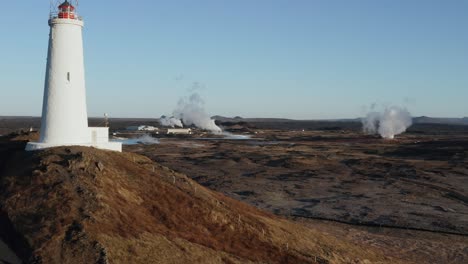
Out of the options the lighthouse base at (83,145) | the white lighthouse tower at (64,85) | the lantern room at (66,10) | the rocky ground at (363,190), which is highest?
the lantern room at (66,10)

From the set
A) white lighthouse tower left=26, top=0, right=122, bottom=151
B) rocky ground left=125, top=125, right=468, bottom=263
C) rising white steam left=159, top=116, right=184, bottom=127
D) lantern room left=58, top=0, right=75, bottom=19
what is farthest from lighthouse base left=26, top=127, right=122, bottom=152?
rising white steam left=159, top=116, right=184, bottom=127

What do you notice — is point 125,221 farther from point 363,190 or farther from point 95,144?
point 363,190

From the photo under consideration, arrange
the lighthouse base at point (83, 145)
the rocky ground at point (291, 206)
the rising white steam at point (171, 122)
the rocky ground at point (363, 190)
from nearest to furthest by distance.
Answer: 1. the rocky ground at point (291, 206)
2. the lighthouse base at point (83, 145)
3. the rocky ground at point (363, 190)
4. the rising white steam at point (171, 122)

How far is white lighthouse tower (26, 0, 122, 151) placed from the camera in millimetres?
26078

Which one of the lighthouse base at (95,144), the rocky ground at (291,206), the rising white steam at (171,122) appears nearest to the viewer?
the rocky ground at (291,206)

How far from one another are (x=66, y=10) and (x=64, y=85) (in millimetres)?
3596

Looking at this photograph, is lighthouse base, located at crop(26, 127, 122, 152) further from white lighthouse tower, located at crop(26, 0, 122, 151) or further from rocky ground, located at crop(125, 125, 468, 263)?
rocky ground, located at crop(125, 125, 468, 263)

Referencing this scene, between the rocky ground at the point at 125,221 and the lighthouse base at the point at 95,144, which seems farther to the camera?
the lighthouse base at the point at 95,144

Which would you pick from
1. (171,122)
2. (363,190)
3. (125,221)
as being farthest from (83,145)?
(171,122)

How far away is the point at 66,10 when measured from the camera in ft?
86.0

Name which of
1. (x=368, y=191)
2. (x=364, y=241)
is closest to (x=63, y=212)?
(x=364, y=241)

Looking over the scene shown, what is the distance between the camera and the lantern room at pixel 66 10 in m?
26.1

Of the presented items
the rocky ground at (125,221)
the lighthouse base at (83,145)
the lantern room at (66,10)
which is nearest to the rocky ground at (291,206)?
the rocky ground at (125,221)

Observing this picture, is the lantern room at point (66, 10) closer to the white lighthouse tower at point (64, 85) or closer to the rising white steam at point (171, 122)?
the white lighthouse tower at point (64, 85)
